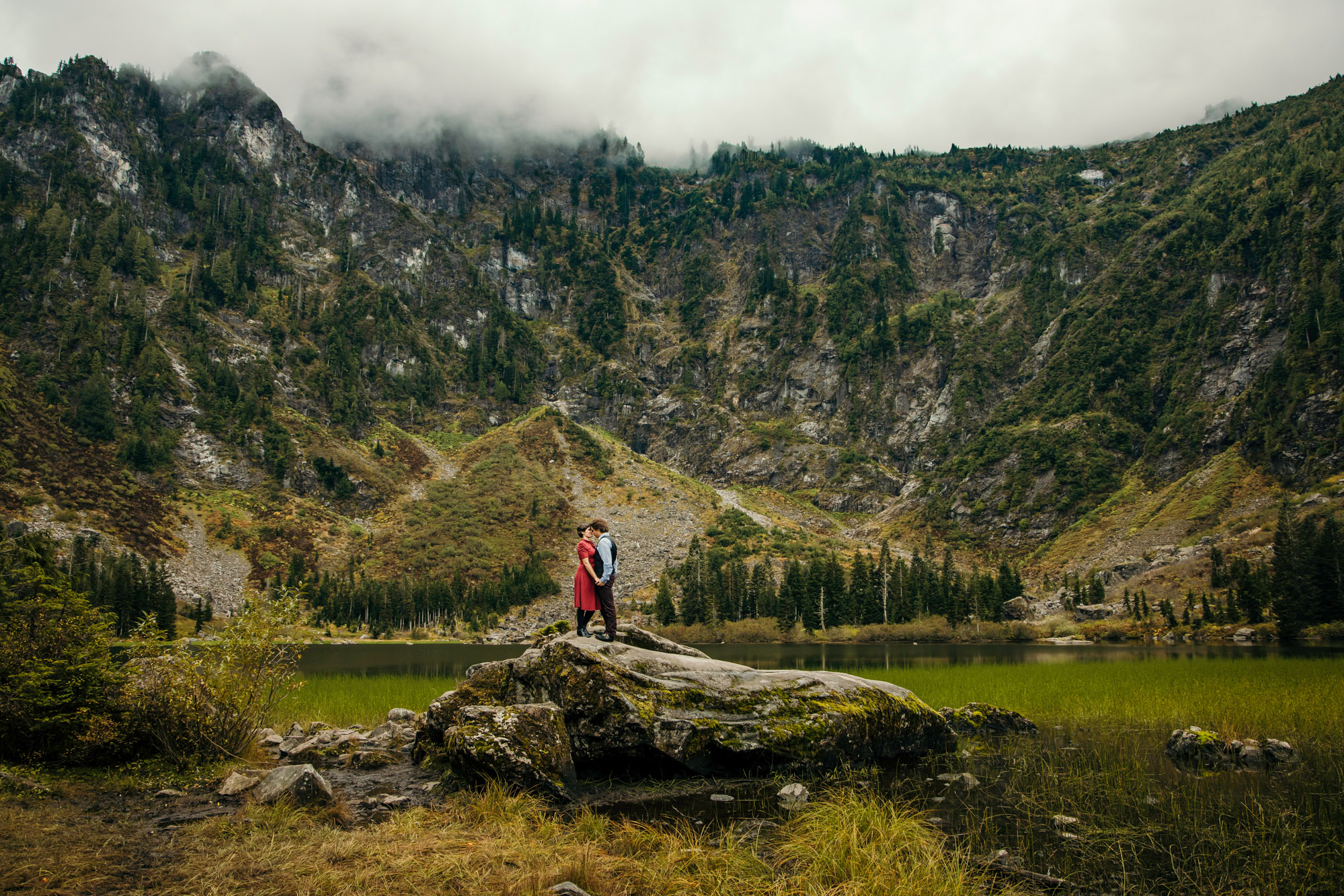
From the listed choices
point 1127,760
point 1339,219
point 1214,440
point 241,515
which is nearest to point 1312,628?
point 1127,760

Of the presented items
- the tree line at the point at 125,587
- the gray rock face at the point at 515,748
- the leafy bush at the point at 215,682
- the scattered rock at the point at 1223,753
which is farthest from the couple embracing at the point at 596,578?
the tree line at the point at 125,587

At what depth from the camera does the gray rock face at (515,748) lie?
12773mm

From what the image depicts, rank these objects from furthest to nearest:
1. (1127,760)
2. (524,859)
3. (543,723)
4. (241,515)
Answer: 1. (241,515)
2. (1127,760)
3. (543,723)
4. (524,859)

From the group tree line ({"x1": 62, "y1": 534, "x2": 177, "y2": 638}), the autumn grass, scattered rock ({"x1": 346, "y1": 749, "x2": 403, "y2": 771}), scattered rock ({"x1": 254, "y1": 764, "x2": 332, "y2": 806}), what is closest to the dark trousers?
the autumn grass

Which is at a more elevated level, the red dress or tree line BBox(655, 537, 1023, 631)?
the red dress

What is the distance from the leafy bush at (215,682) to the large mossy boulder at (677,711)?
4.33 meters

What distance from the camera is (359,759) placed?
17.2 meters

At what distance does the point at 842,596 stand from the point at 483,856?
376 ft

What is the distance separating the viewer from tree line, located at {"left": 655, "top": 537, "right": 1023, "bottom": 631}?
11431 centimetres

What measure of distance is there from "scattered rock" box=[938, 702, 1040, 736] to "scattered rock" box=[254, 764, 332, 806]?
16.8 m

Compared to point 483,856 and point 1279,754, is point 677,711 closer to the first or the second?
point 483,856

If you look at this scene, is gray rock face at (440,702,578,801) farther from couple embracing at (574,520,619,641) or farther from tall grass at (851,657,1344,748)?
tall grass at (851,657,1344,748)

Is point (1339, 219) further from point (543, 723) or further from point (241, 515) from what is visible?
point (241, 515)

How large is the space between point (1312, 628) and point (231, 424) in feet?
719
